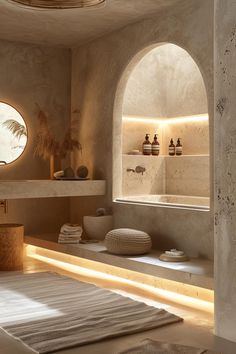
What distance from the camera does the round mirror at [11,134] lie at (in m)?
6.18

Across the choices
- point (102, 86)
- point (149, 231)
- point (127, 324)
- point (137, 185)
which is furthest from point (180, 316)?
point (102, 86)

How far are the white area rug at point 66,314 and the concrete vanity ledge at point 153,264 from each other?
1.20ft

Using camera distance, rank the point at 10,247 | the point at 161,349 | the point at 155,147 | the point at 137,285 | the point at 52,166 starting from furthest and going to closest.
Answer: the point at 155,147 < the point at 52,166 < the point at 10,247 < the point at 137,285 < the point at 161,349

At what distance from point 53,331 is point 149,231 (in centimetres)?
220

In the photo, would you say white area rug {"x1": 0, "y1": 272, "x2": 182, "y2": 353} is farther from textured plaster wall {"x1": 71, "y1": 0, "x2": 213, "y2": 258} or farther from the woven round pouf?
textured plaster wall {"x1": 71, "y1": 0, "x2": 213, "y2": 258}

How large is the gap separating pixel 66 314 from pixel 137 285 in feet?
3.80

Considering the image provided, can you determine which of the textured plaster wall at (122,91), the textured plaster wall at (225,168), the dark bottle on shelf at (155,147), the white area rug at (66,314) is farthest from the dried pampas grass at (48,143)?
the textured plaster wall at (225,168)

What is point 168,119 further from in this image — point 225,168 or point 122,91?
point 225,168

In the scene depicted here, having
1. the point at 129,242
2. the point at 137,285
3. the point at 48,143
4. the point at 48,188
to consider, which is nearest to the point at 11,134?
the point at 48,143

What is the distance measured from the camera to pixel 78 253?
16.7ft

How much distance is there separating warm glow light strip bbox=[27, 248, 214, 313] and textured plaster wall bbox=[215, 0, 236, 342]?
0.69 metres

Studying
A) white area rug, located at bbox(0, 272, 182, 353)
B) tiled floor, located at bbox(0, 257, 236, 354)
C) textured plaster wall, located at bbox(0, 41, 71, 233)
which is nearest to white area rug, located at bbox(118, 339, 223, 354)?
tiled floor, located at bbox(0, 257, 236, 354)

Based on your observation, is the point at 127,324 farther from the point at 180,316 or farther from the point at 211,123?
the point at 211,123

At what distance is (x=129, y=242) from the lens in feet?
15.1
